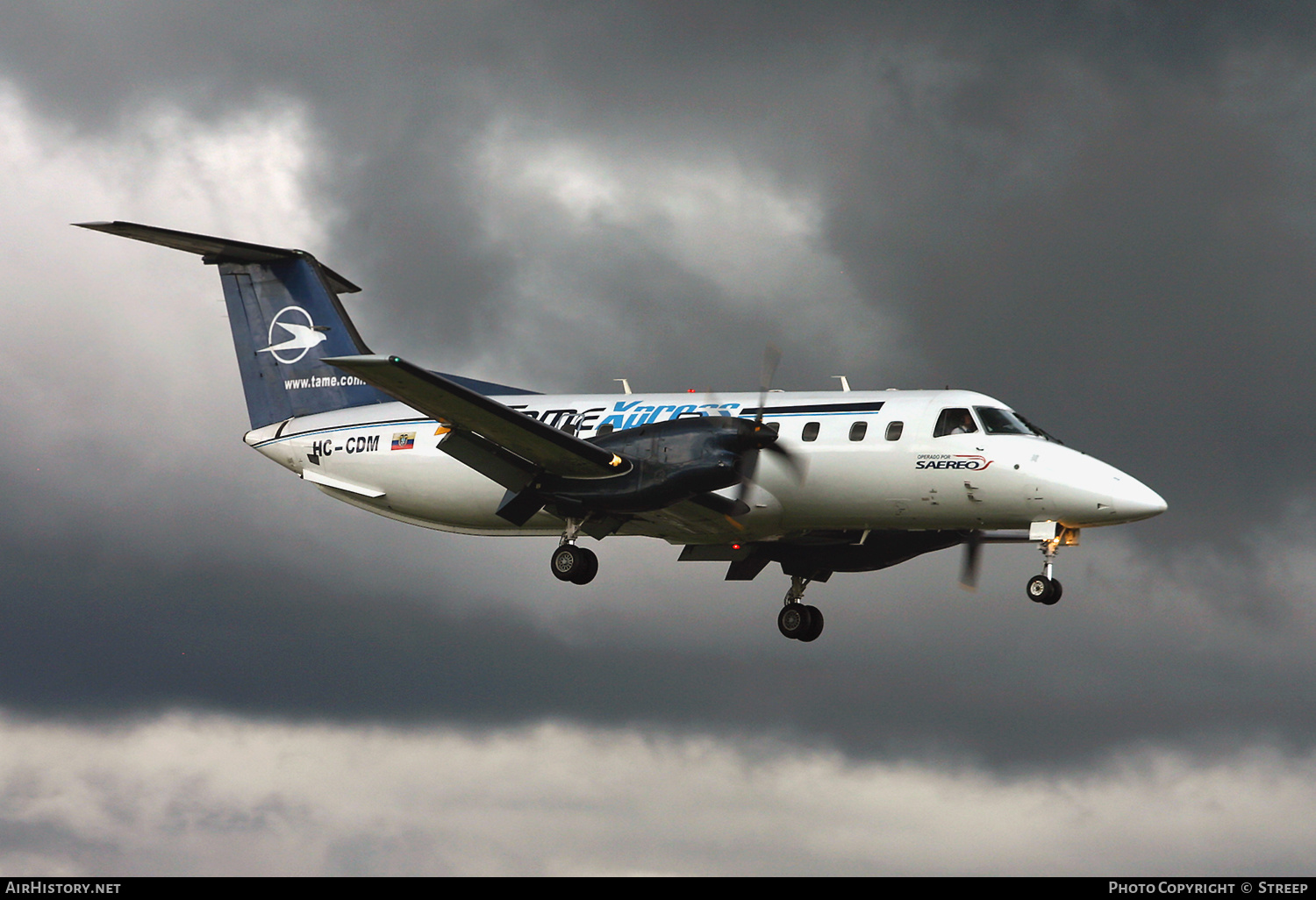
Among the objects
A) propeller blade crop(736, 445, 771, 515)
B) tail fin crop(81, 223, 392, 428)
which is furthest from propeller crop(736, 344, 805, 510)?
tail fin crop(81, 223, 392, 428)

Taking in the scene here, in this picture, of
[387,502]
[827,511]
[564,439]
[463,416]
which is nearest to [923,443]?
[827,511]

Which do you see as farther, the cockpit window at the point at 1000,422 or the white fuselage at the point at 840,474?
the cockpit window at the point at 1000,422

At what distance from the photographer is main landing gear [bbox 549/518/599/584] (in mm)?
24578

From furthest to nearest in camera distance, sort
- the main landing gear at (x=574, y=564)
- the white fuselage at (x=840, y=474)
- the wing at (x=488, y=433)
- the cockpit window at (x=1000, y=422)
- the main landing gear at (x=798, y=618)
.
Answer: the main landing gear at (x=798, y=618) < the main landing gear at (x=574, y=564) < the cockpit window at (x=1000, y=422) < the white fuselage at (x=840, y=474) < the wing at (x=488, y=433)

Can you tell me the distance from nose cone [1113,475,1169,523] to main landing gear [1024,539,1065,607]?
109 cm

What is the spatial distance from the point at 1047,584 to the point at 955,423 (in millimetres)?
2827

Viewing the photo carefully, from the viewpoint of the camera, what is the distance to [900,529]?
2530cm

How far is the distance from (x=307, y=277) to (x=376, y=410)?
132 inches

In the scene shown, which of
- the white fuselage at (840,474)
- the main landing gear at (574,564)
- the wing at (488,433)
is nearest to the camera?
the wing at (488,433)

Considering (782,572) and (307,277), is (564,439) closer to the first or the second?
(782,572)

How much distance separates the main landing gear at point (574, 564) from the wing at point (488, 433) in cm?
132

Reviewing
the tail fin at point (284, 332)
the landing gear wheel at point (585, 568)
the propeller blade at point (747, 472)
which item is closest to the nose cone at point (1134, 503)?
the propeller blade at point (747, 472)

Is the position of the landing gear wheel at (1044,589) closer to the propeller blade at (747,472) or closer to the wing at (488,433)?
the propeller blade at (747,472)

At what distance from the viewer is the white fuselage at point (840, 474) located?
22406mm
